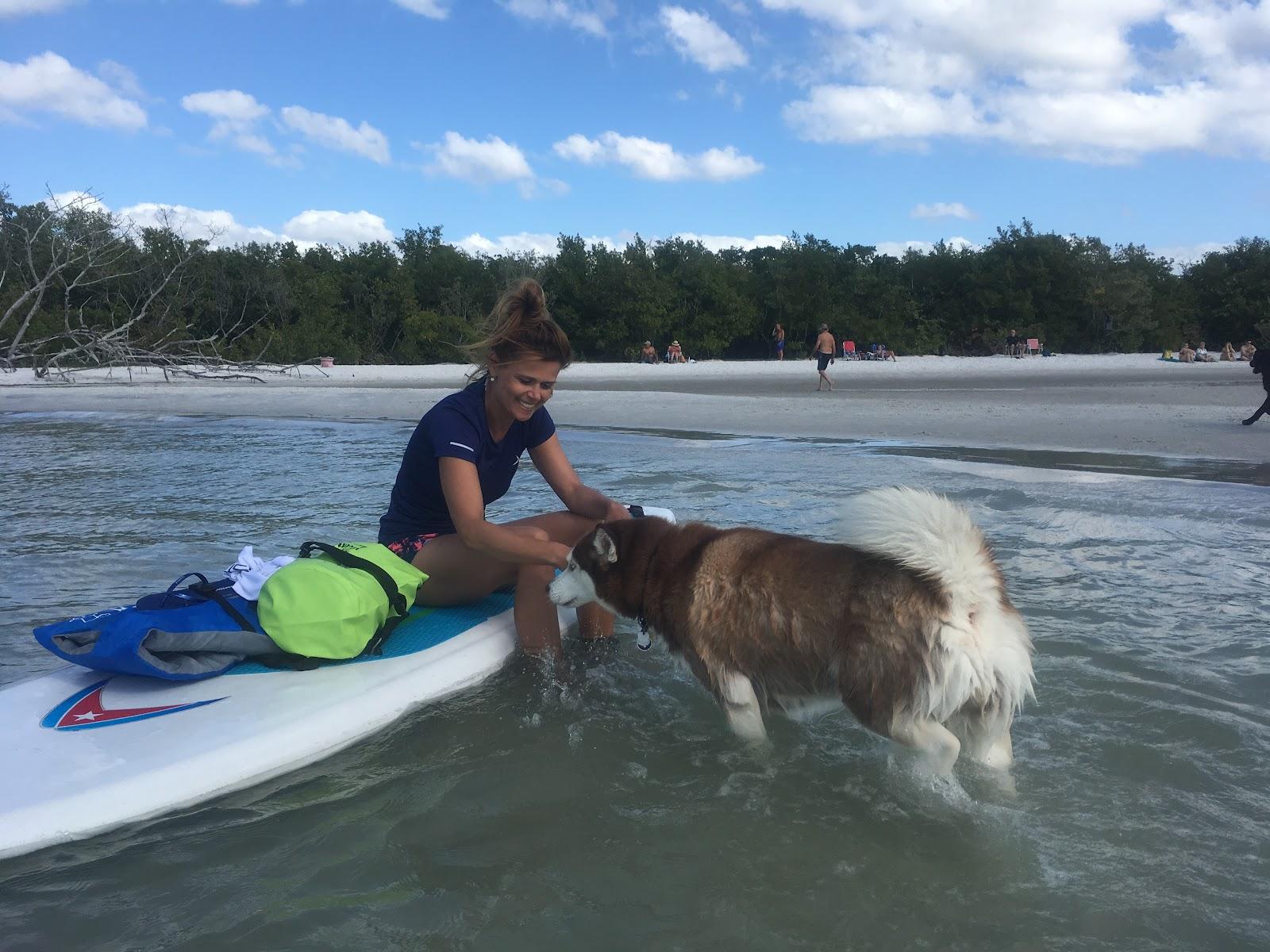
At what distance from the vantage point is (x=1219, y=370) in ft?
114

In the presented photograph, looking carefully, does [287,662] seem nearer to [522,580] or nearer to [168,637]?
[168,637]

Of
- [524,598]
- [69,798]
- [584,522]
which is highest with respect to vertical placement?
[584,522]

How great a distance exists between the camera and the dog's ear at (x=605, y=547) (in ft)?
13.8

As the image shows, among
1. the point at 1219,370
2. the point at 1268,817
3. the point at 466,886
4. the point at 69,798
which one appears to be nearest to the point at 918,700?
the point at 1268,817

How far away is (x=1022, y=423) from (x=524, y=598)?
44.6ft

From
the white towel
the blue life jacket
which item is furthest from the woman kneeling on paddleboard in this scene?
the blue life jacket

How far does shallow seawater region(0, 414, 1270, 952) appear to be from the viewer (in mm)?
2844

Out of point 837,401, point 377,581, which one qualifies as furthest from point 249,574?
point 837,401

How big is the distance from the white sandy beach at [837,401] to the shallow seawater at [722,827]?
9150mm

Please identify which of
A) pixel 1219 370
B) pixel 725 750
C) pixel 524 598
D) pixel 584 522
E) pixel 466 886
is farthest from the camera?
pixel 1219 370

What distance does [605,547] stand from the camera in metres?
4.23

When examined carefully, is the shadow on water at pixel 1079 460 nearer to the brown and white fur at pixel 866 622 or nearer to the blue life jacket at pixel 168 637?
the brown and white fur at pixel 866 622

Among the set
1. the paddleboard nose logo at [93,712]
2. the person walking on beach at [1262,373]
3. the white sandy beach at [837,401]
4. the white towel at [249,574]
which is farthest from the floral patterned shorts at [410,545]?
the person walking on beach at [1262,373]

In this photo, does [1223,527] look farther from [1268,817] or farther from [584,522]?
[584,522]
